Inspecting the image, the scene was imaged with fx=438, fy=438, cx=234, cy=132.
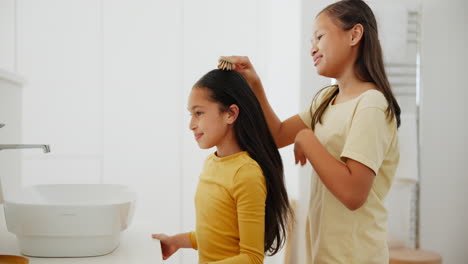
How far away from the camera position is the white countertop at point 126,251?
993mm

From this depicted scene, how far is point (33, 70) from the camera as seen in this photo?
10.2ft

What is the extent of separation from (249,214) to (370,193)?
1.02ft

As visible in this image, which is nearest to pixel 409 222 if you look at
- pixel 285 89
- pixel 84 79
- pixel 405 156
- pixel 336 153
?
pixel 405 156

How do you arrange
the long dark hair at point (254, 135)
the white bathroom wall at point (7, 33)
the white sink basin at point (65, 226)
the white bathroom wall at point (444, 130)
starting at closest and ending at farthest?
the white sink basin at point (65, 226)
the long dark hair at point (254, 135)
the white bathroom wall at point (444, 130)
the white bathroom wall at point (7, 33)

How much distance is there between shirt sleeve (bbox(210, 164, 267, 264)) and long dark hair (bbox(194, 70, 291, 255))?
0.18ft

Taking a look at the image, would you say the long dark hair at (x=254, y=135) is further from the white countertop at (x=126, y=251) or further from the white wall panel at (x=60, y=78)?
the white wall panel at (x=60, y=78)

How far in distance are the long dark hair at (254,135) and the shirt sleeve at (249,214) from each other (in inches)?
2.2

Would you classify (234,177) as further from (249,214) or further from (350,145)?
(350,145)

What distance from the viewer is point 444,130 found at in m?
2.69

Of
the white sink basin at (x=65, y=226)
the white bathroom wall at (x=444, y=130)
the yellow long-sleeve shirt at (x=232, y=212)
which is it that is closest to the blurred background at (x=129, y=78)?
the white bathroom wall at (x=444, y=130)

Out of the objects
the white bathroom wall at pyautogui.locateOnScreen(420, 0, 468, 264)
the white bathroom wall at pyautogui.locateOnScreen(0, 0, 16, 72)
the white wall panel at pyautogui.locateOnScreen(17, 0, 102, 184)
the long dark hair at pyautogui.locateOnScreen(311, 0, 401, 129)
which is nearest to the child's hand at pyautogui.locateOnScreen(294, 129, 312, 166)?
the long dark hair at pyautogui.locateOnScreen(311, 0, 401, 129)

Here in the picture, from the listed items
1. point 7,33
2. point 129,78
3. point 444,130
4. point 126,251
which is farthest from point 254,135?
point 7,33

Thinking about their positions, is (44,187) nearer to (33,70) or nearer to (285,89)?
(285,89)

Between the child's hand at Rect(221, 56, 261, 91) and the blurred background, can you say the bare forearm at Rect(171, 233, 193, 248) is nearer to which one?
the child's hand at Rect(221, 56, 261, 91)
